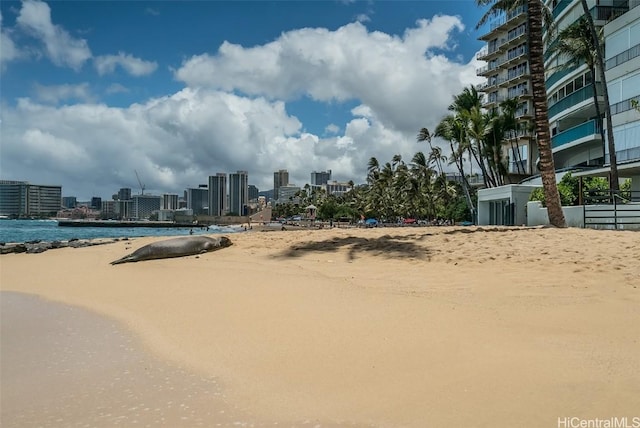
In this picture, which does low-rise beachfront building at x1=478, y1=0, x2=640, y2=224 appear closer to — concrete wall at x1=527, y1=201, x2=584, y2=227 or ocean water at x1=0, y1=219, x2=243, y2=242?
concrete wall at x1=527, y1=201, x2=584, y2=227

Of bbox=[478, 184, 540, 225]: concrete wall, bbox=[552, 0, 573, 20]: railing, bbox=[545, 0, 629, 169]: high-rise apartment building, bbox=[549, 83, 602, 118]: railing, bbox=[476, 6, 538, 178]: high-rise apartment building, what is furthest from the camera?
bbox=[476, 6, 538, 178]: high-rise apartment building

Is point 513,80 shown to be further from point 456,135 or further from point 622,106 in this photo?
point 622,106

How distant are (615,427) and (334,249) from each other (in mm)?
9731

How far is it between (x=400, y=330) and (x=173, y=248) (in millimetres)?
9892

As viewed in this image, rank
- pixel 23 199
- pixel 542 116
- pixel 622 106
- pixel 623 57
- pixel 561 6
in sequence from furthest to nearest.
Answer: pixel 23 199 → pixel 561 6 → pixel 622 106 → pixel 623 57 → pixel 542 116

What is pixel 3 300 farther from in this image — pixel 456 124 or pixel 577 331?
pixel 456 124

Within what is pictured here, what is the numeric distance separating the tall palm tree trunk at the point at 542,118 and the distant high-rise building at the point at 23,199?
8538 inches

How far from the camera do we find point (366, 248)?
1199 cm

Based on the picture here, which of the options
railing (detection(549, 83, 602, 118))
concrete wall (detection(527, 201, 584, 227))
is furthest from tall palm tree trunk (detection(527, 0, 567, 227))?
railing (detection(549, 83, 602, 118))

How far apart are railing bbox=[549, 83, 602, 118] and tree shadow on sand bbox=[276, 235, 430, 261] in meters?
32.7

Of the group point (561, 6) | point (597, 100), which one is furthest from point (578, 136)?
point (561, 6)

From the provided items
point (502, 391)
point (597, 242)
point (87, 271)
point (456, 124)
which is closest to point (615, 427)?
point (502, 391)

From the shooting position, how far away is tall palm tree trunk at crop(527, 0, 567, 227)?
647 inches

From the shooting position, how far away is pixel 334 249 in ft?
41.5
